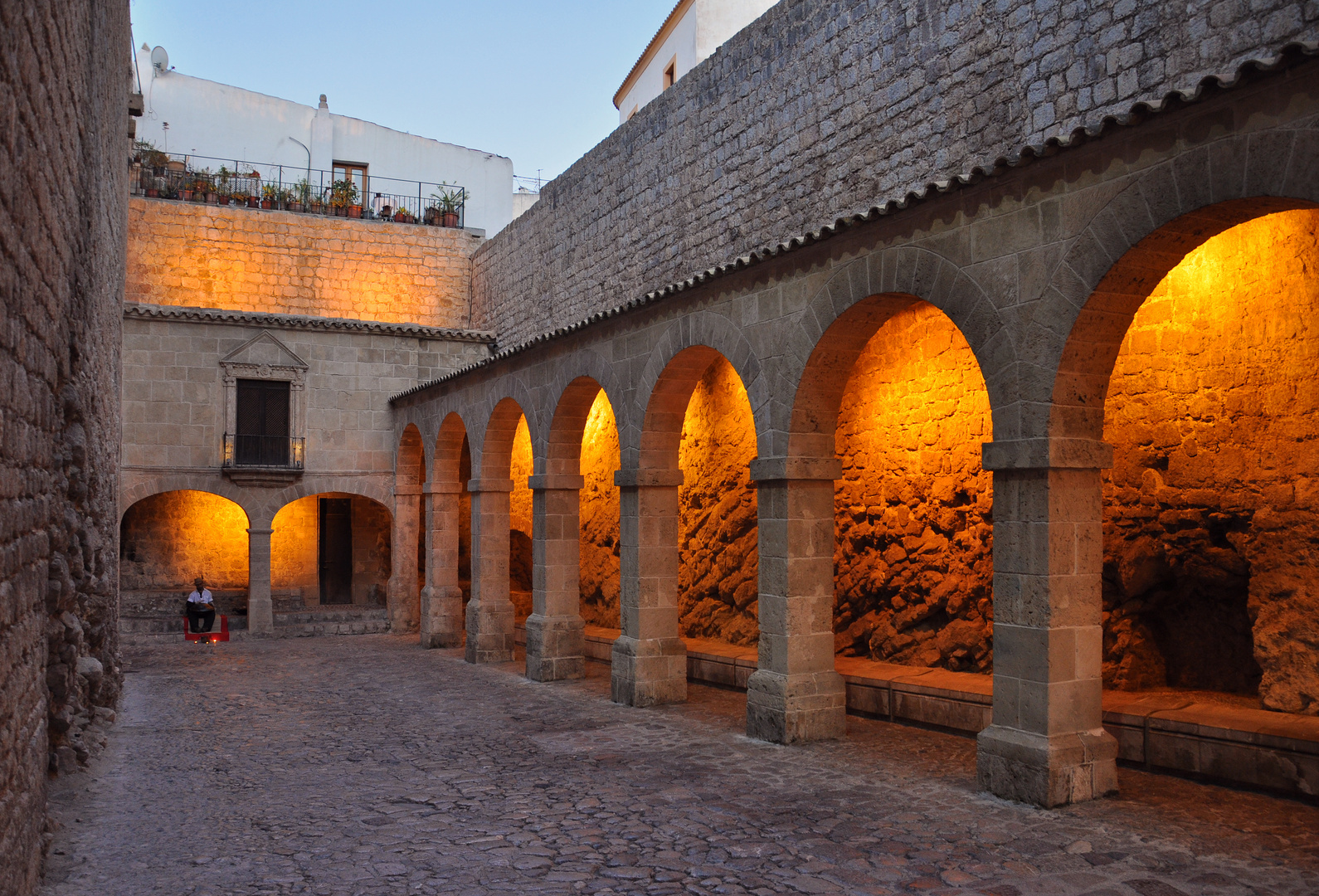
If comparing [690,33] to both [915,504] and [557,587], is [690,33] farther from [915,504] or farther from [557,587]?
[915,504]

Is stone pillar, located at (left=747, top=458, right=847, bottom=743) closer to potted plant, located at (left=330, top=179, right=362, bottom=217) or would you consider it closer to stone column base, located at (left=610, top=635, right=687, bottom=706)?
stone column base, located at (left=610, top=635, right=687, bottom=706)

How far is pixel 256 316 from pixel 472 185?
10.7m

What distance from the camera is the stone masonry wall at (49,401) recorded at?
3.94 m

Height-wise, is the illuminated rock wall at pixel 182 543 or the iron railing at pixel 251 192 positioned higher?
the iron railing at pixel 251 192

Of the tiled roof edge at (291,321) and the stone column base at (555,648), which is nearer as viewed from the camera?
the stone column base at (555,648)

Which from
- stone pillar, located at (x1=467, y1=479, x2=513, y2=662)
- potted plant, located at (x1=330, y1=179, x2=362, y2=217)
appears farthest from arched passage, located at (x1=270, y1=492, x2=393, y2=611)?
stone pillar, located at (x1=467, y1=479, x2=513, y2=662)

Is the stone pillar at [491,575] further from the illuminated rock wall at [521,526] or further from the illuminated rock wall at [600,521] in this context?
the illuminated rock wall at [521,526]

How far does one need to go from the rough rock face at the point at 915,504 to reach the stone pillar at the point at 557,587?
3016 mm

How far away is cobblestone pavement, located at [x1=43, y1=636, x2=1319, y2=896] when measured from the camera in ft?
16.8

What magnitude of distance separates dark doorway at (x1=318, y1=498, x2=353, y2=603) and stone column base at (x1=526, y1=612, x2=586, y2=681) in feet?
34.5

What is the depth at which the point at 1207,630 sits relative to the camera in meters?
7.86

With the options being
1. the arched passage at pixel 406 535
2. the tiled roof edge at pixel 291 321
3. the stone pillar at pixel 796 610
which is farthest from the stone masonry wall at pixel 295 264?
the stone pillar at pixel 796 610

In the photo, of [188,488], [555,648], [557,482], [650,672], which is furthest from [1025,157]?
[188,488]

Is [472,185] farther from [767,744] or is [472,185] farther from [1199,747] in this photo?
[1199,747]
